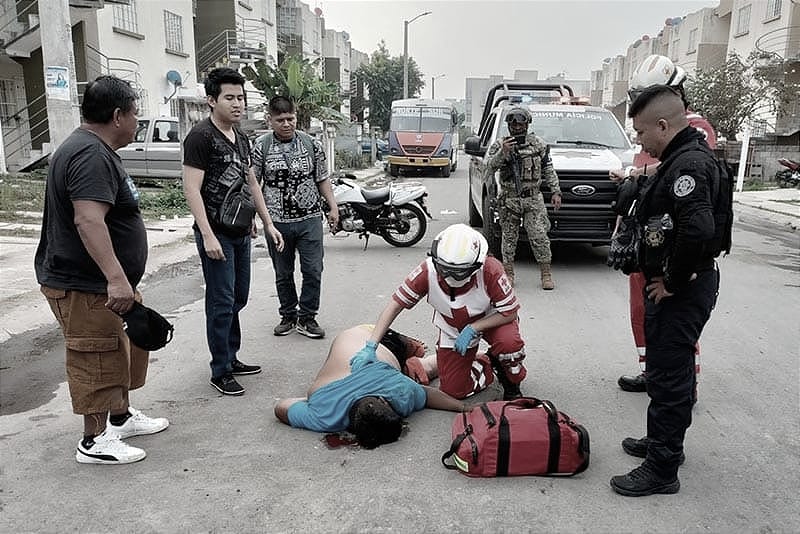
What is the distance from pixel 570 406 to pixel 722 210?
5.72 feet

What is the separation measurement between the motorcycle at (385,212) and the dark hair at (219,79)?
5.32 metres

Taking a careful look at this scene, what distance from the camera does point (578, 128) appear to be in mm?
8844

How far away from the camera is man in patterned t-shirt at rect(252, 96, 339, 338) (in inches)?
202

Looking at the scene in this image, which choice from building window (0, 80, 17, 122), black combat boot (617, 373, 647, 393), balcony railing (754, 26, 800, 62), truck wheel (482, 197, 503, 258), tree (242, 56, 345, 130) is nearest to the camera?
black combat boot (617, 373, 647, 393)

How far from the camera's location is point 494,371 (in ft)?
14.0

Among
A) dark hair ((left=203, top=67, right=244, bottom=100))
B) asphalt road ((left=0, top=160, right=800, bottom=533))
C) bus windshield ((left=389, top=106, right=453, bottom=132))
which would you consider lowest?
asphalt road ((left=0, top=160, right=800, bottom=533))

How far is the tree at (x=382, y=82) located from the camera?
44656 millimetres

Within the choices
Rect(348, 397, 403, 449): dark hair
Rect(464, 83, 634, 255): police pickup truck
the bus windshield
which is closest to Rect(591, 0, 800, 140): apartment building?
Rect(464, 83, 634, 255): police pickup truck

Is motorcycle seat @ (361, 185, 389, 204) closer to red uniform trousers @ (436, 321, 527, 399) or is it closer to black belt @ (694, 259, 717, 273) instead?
red uniform trousers @ (436, 321, 527, 399)

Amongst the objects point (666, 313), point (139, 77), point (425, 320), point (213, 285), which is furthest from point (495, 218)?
point (139, 77)

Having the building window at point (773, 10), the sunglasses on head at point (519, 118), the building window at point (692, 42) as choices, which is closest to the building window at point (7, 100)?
the sunglasses on head at point (519, 118)

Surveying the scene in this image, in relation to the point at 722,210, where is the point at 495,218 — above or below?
below

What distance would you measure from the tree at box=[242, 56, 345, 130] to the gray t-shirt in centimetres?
1557

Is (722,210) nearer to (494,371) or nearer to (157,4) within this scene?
(494,371)
